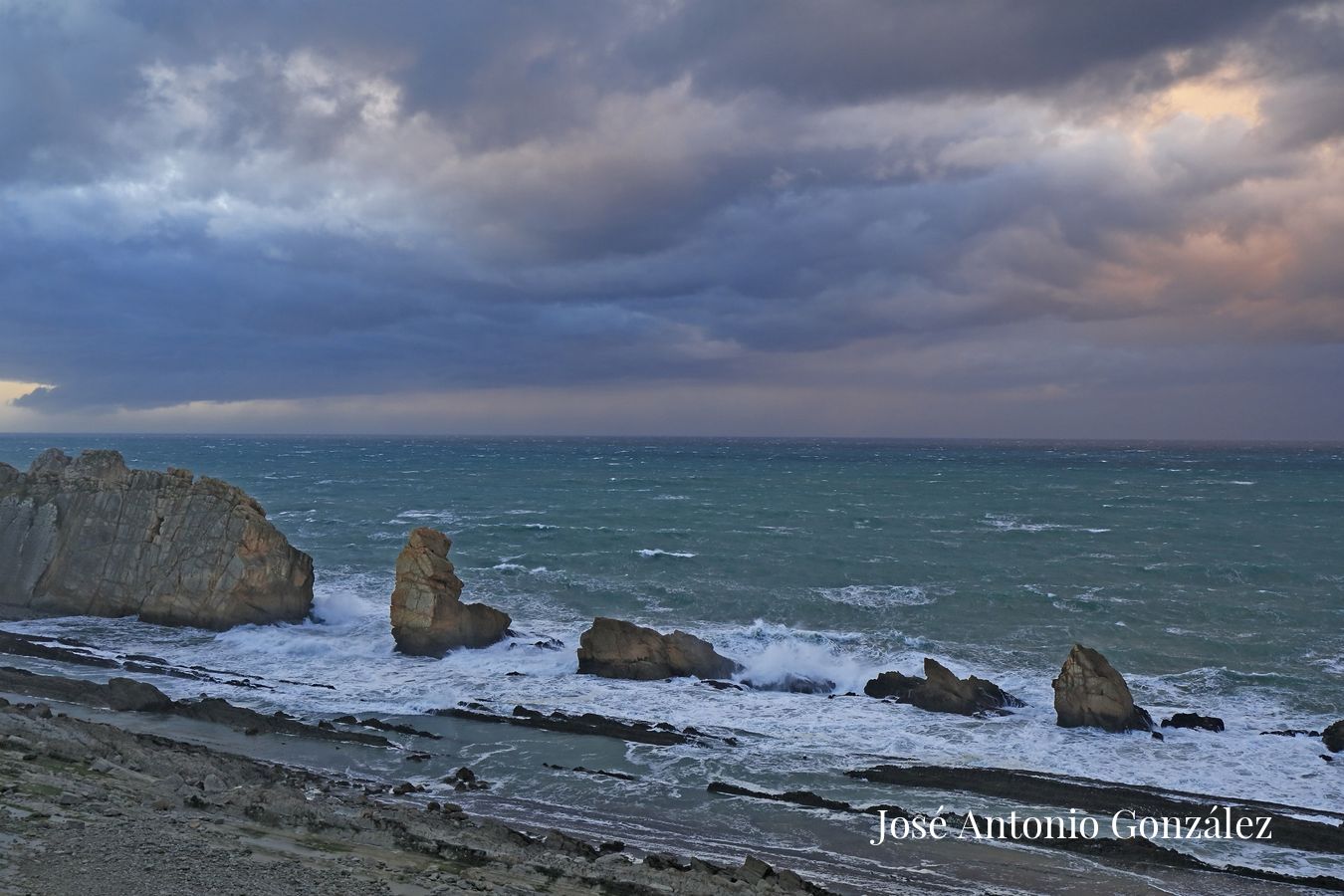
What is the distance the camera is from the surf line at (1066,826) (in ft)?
55.7

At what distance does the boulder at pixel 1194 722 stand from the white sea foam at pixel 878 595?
46.9 feet

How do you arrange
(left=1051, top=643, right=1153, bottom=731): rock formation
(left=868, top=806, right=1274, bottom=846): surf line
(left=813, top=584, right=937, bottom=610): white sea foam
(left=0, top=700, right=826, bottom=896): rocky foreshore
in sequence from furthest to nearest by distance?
(left=813, top=584, right=937, bottom=610): white sea foam, (left=1051, top=643, right=1153, bottom=731): rock formation, (left=868, top=806, right=1274, bottom=846): surf line, (left=0, top=700, right=826, bottom=896): rocky foreshore

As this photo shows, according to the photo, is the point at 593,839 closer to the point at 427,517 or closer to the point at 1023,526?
the point at 427,517

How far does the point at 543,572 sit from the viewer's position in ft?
147

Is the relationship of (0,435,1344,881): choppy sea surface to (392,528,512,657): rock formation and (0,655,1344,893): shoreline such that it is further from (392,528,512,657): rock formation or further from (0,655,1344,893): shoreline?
(0,655,1344,893): shoreline

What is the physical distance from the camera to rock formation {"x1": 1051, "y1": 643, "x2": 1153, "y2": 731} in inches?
902

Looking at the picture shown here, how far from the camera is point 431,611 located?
30.3 metres

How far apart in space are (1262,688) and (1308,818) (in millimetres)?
10122

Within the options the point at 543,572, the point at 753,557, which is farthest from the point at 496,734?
the point at 753,557

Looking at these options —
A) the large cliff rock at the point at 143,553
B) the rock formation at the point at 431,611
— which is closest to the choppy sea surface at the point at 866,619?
the rock formation at the point at 431,611

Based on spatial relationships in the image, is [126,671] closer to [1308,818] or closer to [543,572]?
[543,572]

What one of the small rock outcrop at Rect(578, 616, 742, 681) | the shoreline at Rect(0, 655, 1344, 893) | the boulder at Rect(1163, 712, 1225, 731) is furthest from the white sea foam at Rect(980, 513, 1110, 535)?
the shoreline at Rect(0, 655, 1344, 893)

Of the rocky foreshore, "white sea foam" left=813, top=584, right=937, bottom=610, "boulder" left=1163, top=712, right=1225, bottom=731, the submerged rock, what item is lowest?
the submerged rock

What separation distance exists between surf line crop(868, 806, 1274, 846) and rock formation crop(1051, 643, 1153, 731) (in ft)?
16.1
